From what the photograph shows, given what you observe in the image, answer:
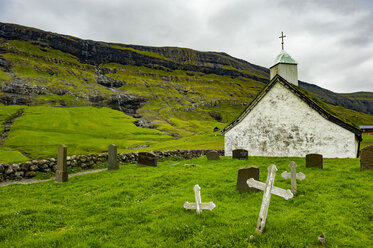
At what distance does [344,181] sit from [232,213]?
713 centimetres

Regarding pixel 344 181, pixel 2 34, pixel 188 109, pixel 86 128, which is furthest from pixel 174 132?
pixel 2 34

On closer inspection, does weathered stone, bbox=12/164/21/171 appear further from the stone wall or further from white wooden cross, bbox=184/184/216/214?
white wooden cross, bbox=184/184/216/214

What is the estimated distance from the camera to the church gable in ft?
62.3

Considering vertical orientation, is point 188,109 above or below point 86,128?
above

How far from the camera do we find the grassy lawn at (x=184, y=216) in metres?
6.50

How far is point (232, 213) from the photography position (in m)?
8.03

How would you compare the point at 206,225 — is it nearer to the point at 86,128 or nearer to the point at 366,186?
the point at 366,186

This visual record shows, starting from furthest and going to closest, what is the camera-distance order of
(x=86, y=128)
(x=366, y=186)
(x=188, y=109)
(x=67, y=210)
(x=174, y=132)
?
1. (x=188, y=109)
2. (x=174, y=132)
3. (x=86, y=128)
4. (x=366, y=186)
5. (x=67, y=210)

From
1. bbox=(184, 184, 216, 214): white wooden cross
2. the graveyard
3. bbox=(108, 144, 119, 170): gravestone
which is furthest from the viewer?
bbox=(108, 144, 119, 170): gravestone

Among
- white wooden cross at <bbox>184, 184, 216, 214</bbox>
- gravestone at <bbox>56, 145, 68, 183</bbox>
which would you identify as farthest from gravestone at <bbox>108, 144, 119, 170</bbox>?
white wooden cross at <bbox>184, 184, 216, 214</bbox>

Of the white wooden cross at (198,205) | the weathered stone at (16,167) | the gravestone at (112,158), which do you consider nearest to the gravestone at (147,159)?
the gravestone at (112,158)

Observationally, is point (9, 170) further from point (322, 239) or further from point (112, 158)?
point (322, 239)

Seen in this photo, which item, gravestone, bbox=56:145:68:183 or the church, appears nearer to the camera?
gravestone, bbox=56:145:68:183

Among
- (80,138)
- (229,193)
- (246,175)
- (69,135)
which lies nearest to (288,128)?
(246,175)
